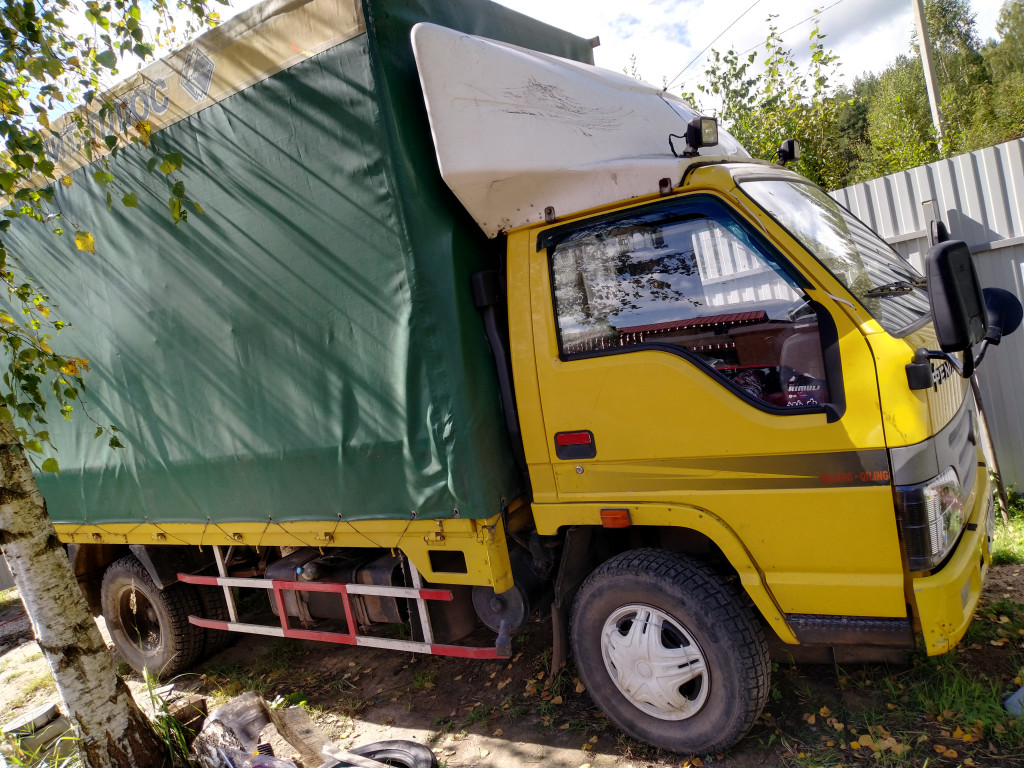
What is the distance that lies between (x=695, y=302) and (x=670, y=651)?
1520mm

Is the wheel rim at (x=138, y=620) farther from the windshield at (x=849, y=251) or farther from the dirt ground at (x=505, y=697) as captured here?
the windshield at (x=849, y=251)

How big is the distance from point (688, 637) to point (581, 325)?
56.9 inches

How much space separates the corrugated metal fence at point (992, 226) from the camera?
16.2 ft

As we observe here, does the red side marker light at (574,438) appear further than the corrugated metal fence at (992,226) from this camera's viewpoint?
No

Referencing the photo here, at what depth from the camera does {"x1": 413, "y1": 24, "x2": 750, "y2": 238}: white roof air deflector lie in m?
3.02

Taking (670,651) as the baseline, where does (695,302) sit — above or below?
above

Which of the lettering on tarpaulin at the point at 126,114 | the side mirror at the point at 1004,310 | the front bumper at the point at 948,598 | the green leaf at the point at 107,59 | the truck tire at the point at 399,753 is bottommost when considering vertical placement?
the truck tire at the point at 399,753

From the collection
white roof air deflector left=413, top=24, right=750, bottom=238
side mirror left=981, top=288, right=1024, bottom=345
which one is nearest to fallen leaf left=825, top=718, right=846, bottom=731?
side mirror left=981, top=288, right=1024, bottom=345

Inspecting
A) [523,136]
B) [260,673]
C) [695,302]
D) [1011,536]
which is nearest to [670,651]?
[695,302]

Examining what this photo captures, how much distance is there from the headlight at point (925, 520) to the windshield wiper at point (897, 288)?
748 mm

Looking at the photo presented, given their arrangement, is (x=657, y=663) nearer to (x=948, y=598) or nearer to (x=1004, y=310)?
(x=948, y=598)

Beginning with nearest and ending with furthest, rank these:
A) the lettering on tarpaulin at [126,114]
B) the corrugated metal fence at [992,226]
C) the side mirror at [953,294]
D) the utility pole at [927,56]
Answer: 1. the side mirror at [953,294]
2. the lettering on tarpaulin at [126,114]
3. the corrugated metal fence at [992,226]
4. the utility pole at [927,56]

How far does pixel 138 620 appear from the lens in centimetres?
538

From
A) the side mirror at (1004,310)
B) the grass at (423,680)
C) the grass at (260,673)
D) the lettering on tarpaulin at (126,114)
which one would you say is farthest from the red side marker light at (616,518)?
the lettering on tarpaulin at (126,114)
